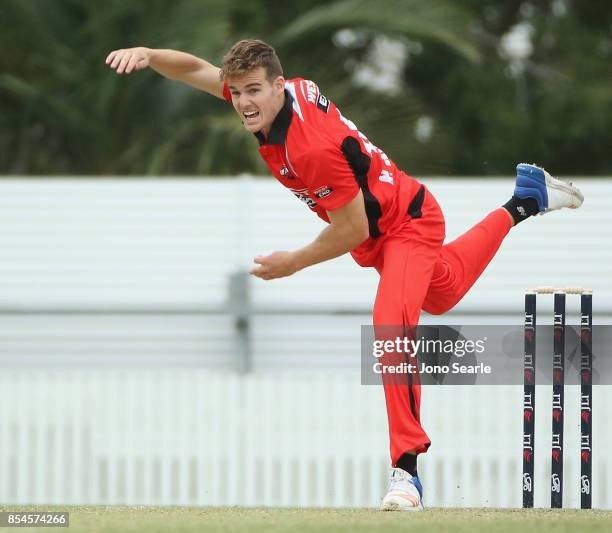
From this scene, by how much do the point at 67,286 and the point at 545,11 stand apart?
6845 millimetres

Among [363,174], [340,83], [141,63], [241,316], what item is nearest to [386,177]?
[363,174]

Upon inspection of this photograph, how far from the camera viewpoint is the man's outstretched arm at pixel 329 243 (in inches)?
173

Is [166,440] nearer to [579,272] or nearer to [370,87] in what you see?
[579,272]

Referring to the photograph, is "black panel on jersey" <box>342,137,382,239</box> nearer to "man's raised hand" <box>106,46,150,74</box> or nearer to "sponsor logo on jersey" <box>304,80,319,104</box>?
"sponsor logo on jersey" <box>304,80,319,104</box>

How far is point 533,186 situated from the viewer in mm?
5203

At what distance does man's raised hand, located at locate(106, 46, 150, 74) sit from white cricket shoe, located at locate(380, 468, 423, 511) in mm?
1649

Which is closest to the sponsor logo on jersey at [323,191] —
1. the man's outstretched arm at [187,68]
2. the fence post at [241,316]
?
the man's outstretched arm at [187,68]

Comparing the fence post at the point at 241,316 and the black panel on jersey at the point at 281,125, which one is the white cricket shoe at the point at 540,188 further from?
the fence post at the point at 241,316

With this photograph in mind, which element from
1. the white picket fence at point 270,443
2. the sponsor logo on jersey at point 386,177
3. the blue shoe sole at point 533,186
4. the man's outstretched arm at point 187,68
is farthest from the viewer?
the white picket fence at point 270,443

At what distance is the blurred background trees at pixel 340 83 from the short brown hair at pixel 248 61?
6.01m

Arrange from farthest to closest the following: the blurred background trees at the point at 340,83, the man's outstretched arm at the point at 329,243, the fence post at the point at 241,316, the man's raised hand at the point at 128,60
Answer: the blurred background trees at the point at 340,83 → the fence post at the point at 241,316 → the man's raised hand at the point at 128,60 → the man's outstretched arm at the point at 329,243

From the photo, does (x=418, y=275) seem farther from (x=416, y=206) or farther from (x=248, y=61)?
(x=248, y=61)

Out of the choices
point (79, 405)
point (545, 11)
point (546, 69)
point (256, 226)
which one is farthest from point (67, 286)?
point (545, 11)

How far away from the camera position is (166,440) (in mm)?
7340
